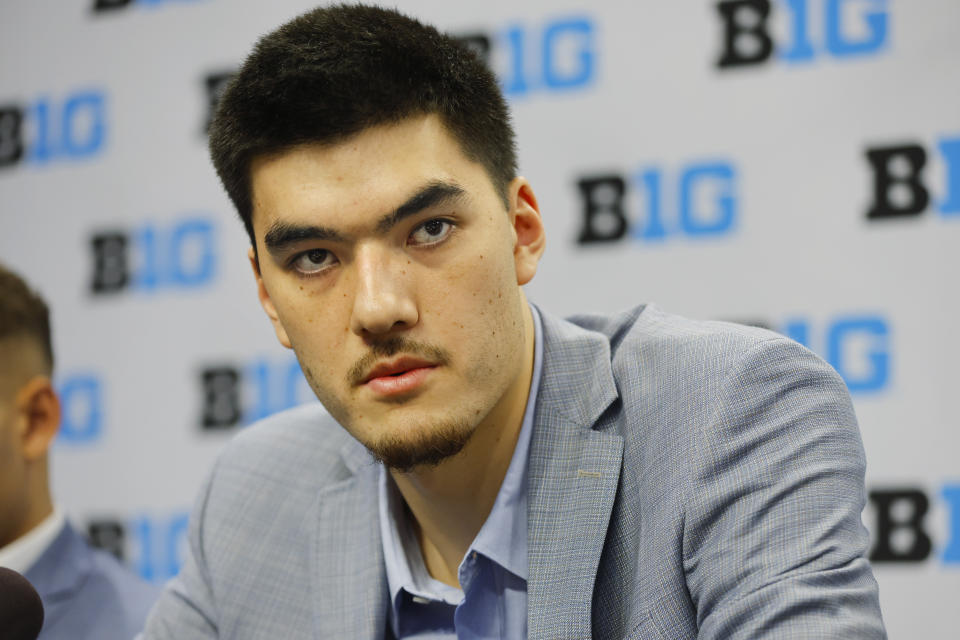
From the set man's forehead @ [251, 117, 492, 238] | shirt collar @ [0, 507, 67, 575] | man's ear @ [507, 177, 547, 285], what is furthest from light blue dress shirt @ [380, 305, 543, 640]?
shirt collar @ [0, 507, 67, 575]

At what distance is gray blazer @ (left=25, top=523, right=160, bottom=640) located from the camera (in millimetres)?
1974

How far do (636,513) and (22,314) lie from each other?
1.51 meters

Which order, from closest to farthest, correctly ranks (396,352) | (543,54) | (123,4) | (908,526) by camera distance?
1. (396,352)
2. (908,526)
3. (543,54)
4. (123,4)

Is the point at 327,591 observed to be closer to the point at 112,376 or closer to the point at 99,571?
the point at 99,571

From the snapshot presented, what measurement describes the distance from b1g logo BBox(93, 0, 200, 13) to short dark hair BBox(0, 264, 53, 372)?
144 centimetres

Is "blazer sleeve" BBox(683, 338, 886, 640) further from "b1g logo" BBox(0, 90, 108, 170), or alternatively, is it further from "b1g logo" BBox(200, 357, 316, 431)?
"b1g logo" BBox(0, 90, 108, 170)

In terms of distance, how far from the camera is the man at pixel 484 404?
4.09 feet

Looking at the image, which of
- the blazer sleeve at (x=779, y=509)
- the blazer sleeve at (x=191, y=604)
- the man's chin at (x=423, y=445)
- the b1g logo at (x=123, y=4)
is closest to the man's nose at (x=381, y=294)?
the man's chin at (x=423, y=445)

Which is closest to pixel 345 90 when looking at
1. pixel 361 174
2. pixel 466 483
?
pixel 361 174

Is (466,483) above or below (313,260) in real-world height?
below

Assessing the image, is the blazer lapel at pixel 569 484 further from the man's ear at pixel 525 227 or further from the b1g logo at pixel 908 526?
the b1g logo at pixel 908 526

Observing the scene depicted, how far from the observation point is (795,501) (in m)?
1.21

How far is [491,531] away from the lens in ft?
4.90

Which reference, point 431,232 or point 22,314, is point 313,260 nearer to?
point 431,232
